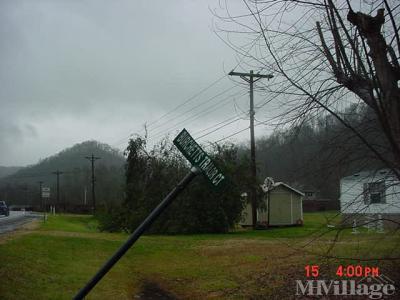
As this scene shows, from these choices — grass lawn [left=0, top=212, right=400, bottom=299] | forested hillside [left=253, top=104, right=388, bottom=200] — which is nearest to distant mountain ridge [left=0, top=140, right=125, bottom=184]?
grass lawn [left=0, top=212, right=400, bottom=299]

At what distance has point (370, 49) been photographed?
502cm

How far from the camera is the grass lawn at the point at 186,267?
9.27 meters

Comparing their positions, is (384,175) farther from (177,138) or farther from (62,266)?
(62,266)

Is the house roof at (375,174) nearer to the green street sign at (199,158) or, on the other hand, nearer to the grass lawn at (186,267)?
the grass lawn at (186,267)

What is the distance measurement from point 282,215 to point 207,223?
10235 millimetres

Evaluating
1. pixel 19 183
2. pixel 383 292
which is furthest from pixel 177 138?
pixel 19 183

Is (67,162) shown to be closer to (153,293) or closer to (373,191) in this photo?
(153,293)

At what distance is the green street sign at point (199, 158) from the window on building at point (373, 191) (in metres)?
2.22

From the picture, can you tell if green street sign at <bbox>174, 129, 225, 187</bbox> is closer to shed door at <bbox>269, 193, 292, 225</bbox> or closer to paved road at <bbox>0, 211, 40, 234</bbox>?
paved road at <bbox>0, 211, 40, 234</bbox>
